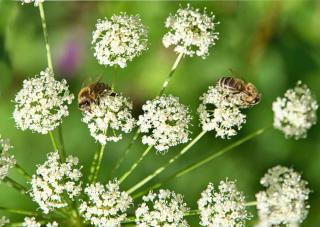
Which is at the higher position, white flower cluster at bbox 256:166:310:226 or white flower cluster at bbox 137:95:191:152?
white flower cluster at bbox 137:95:191:152

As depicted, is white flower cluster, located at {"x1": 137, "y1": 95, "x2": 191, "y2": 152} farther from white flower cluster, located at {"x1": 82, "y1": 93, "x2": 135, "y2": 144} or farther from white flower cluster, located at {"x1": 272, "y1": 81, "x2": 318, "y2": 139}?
white flower cluster, located at {"x1": 272, "y1": 81, "x2": 318, "y2": 139}

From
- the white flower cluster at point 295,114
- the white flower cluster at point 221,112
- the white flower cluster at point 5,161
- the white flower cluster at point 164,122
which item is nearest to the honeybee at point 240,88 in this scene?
the white flower cluster at point 221,112

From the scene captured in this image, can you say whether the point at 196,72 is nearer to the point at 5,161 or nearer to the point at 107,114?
the point at 107,114

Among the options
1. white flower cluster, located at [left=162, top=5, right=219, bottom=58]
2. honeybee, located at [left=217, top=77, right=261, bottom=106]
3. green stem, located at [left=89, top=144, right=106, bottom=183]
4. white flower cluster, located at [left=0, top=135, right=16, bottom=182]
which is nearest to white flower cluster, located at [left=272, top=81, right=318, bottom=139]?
honeybee, located at [left=217, top=77, right=261, bottom=106]

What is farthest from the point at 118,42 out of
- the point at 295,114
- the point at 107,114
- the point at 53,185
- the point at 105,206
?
the point at 295,114

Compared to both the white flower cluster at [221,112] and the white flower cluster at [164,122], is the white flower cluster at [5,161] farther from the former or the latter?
the white flower cluster at [221,112]

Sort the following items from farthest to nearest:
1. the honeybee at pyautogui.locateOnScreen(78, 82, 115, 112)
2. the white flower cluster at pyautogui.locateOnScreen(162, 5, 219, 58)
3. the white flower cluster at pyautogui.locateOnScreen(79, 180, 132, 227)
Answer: the white flower cluster at pyautogui.locateOnScreen(162, 5, 219, 58) < the honeybee at pyautogui.locateOnScreen(78, 82, 115, 112) < the white flower cluster at pyautogui.locateOnScreen(79, 180, 132, 227)

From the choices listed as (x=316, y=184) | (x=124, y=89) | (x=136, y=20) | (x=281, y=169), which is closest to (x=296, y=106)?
(x=281, y=169)
